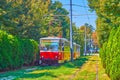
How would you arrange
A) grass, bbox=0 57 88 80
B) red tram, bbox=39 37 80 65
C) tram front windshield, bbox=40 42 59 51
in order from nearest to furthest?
grass, bbox=0 57 88 80, red tram, bbox=39 37 80 65, tram front windshield, bbox=40 42 59 51

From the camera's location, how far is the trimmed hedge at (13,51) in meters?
32.9

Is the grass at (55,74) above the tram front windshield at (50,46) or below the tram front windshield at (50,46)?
below

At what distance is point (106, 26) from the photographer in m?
38.8

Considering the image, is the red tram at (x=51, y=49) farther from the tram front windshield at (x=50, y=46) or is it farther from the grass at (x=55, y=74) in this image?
the grass at (x=55, y=74)

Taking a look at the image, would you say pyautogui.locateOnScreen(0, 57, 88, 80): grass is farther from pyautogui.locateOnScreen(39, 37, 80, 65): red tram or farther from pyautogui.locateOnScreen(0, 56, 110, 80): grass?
pyautogui.locateOnScreen(39, 37, 80, 65): red tram

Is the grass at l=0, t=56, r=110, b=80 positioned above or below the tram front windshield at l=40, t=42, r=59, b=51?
below

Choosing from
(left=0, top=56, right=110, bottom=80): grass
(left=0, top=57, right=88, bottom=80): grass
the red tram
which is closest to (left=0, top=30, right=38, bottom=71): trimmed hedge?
(left=0, top=56, right=110, bottom=80): grass

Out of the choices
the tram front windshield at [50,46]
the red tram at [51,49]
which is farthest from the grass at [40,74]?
the tram front windshield at [50,46]

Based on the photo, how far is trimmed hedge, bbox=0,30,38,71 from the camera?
32.9 m

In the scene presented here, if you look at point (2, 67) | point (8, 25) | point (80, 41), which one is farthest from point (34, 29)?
point (80, 41)

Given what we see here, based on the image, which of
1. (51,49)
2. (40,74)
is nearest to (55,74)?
(40,74)

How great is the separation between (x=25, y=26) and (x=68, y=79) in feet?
94.4

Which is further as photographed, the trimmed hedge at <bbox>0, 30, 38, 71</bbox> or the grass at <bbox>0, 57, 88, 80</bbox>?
the trimmed hedge at <bbox>0, 30, 38, 71</bbox>

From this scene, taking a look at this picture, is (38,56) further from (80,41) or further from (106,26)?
(80,41)
